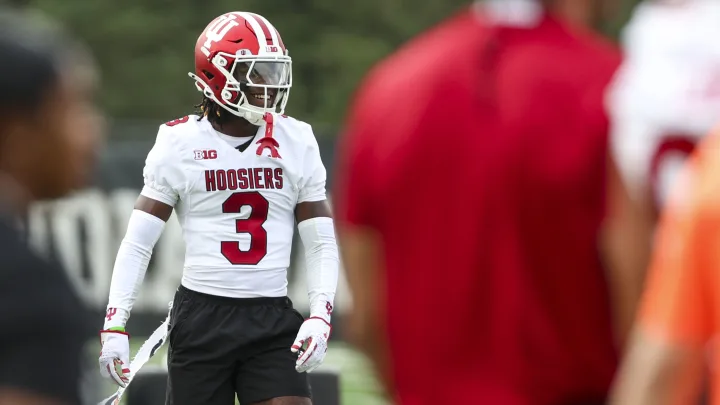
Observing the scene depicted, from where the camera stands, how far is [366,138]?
2951 millimetres

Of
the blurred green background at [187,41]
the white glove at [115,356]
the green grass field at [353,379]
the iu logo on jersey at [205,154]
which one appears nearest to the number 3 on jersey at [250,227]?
the iu logo on jersey at [205,154]

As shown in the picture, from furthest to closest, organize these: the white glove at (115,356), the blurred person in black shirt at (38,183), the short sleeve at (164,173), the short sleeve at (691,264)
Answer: the short sleeve at (164,173) < the white glove at (115,356) < the short sleeve at (691,264) < the blurred person in black shirt at (38,183)

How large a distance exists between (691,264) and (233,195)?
148 centimetres

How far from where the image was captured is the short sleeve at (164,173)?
3562 millimetres

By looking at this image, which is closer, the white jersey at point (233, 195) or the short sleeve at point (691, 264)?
the short sleeve at point (691, 264)

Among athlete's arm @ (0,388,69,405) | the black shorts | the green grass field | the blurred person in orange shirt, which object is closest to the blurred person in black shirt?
athlete's arm @ (0,388,69,405)

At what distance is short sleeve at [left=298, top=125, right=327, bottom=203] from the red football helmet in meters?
0.14

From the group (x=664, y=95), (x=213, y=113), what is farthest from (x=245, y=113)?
(x=664, y=95)

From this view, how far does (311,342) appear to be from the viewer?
3656 mm

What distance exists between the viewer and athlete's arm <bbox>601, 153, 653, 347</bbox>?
2836mm

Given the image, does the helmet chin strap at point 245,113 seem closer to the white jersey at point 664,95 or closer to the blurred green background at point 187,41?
the white jersey at point 664,95

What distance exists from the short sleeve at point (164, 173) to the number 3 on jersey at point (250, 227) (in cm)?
14

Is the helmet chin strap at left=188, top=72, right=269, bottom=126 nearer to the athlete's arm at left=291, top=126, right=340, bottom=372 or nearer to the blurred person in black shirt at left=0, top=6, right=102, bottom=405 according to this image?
the athlete's arm at left=291, top=126, right=340, bottom=372

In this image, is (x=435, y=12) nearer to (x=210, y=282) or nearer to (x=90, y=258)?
(x=90, y=258)
